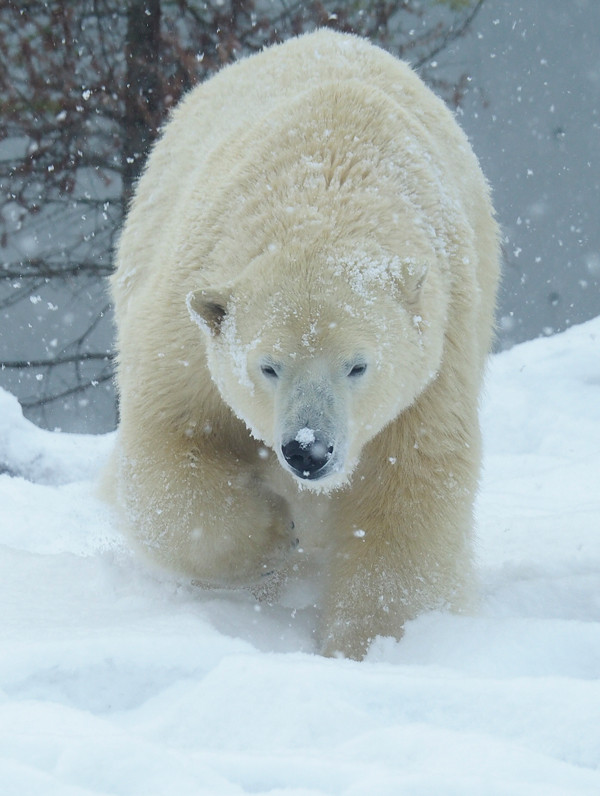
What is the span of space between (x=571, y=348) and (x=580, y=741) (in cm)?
617

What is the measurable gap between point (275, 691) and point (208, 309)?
3.99 feet

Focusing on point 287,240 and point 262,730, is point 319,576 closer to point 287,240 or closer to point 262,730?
point 287,240

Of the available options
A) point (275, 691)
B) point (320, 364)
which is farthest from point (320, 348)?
point (275, 691)

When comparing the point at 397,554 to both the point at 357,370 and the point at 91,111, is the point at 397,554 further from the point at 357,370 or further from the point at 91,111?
the point at 91,111

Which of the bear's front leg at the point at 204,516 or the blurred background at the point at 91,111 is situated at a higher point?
the blurred background at the point at 91,111

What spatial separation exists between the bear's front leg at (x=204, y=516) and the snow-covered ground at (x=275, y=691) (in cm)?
13

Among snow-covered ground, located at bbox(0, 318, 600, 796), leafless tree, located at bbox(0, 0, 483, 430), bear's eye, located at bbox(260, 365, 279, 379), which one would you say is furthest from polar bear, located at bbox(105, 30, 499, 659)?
leafless tree, located at bbox(0, 0, 483, 430)

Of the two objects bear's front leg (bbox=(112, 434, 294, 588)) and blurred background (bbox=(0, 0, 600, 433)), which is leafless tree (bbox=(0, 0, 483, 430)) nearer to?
blurred background (bbox=(0, 0, 600, 433))

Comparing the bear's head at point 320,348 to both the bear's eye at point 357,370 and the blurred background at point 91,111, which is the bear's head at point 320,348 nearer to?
the bear's eye at point 357,370

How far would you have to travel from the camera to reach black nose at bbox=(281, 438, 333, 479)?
8.31 feet

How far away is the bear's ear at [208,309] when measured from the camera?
286cm

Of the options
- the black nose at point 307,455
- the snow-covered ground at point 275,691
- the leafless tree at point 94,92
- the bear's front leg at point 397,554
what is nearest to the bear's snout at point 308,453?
the black nose at point 307,455

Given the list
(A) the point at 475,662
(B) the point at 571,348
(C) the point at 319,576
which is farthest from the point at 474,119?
(A) the point at 475,662

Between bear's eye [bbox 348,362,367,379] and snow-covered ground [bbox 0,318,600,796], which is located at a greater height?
bear's eye [bbox 348,362,367,379]
